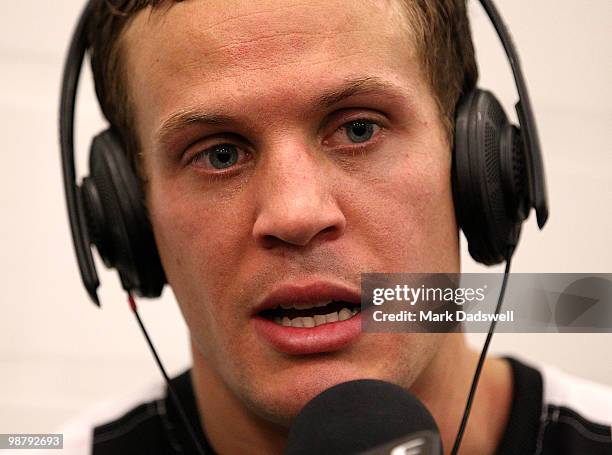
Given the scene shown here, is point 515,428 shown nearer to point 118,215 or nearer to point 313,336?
point 313,336

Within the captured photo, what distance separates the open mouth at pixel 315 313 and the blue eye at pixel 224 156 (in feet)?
0.65

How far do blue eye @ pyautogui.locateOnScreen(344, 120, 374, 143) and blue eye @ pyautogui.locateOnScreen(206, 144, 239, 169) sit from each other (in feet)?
0.48

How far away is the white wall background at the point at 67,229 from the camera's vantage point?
1.85 m

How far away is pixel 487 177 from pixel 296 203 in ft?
0.85

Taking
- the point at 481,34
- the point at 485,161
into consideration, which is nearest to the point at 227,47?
the point at 485,161

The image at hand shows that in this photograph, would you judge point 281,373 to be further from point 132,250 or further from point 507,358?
point 507,358


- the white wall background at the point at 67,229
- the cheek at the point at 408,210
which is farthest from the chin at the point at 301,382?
the white wall background at the point at 67,229

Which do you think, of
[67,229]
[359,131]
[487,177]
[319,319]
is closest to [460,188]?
[487,177]

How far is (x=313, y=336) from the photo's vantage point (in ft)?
3.28

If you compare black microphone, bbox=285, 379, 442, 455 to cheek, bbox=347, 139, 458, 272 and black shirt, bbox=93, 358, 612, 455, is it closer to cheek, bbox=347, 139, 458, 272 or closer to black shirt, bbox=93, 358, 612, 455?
cheek, bbox=347, 139, 458, 272

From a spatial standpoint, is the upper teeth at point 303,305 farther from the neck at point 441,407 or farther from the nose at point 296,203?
the neck at point 441,407

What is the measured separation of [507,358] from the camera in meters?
1.35

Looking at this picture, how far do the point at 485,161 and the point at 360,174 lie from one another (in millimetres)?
162

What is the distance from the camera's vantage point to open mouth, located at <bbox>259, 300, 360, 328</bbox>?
101 cm
